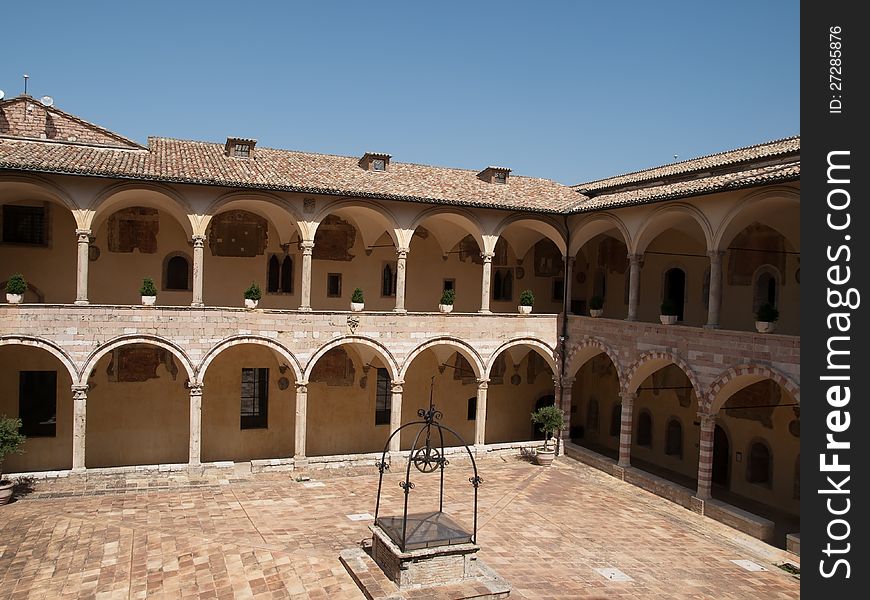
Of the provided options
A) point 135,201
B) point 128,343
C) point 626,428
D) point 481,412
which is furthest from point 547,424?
point 135,201

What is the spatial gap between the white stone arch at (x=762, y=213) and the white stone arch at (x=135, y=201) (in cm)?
1292

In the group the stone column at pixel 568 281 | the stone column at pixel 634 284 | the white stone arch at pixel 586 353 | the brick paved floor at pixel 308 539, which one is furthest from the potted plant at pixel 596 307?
the brick paved floor at pixel 308 539

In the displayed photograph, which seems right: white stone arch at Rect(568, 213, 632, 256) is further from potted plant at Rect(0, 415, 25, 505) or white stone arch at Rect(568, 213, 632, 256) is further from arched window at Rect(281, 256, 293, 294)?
potted plant at Rect(0, 415, 25, 505)

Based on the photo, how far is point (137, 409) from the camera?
20578 mm

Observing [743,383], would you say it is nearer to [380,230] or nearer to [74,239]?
[380,230]

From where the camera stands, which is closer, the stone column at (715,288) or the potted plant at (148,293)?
the stone column at (715,288)

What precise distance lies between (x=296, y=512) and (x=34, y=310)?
7803mm

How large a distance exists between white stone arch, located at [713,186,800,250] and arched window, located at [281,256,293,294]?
39.8ft

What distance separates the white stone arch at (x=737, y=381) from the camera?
49.1 ft

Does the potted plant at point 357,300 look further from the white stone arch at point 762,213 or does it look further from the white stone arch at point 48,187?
the white stone arch at point 762,213

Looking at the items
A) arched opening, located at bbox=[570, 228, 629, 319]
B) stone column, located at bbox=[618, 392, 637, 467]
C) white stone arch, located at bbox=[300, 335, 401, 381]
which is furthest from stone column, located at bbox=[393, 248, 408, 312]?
arched opening, located at bbox=[570, 228, 629, 319]

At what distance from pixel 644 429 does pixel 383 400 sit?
28.3 feet

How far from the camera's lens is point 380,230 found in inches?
874

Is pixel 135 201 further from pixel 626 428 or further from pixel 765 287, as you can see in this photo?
pixel 765 287
